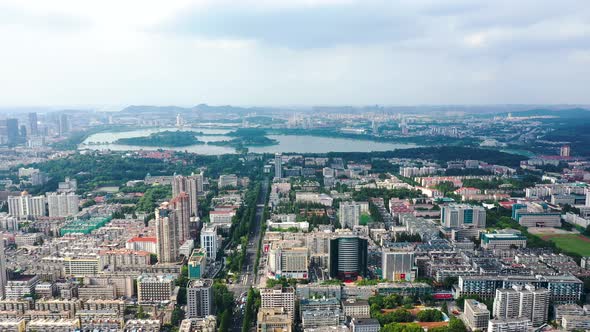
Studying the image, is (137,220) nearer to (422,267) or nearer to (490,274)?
(422,267)

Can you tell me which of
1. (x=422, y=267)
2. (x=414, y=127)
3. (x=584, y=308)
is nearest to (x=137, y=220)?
(x=422, y=267)

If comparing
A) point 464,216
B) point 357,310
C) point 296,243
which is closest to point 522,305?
point 357,310

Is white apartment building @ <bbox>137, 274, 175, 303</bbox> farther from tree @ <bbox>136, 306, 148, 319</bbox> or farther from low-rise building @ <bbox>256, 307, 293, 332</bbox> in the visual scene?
low-rise building @ <bbox>256, 307, 293, 332</bbox>

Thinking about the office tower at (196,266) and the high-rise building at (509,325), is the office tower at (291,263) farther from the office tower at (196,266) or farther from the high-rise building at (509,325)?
the high-rise building at (509,325)

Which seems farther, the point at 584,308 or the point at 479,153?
the point at 479,153

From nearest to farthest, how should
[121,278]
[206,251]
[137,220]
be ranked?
[121,278]
[206,251]
[137,220]

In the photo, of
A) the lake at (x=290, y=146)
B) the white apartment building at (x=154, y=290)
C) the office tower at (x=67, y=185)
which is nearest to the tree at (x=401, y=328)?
the white apartment building at (x=154, y=290)

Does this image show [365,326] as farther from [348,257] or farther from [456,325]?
[348,257]
